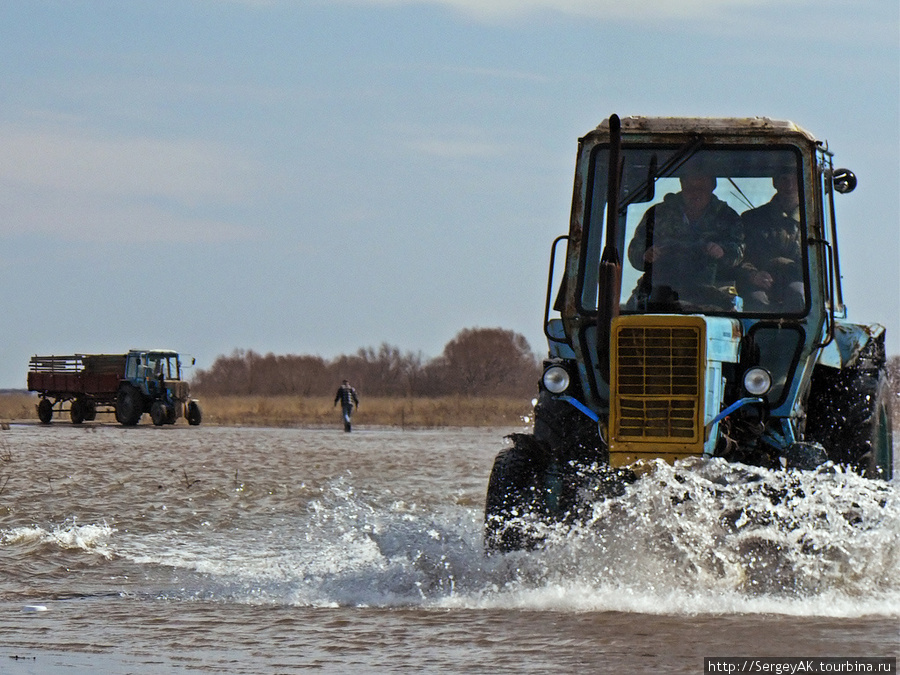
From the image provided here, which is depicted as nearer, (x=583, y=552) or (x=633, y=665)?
(x=633, y=665)

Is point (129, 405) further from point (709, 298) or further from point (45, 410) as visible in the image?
point (709, 298)

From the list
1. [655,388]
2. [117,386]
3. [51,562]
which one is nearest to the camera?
[655,388]

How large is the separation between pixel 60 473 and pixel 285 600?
32.6 feet

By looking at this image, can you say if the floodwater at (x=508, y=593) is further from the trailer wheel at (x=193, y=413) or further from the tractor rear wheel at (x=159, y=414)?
the trailer wheel at (x=193, y=413)

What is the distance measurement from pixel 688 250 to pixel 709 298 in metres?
0.31

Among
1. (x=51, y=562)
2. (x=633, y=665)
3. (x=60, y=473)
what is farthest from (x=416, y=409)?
(x=633, y=665)

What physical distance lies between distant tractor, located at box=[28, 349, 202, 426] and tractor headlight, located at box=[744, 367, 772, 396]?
3341 centimetres

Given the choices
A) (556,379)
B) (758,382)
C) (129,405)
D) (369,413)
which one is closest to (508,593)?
(556,379)

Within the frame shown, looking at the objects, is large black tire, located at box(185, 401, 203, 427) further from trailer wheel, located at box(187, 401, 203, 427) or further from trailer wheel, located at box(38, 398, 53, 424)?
trailer wheel, located at box(38, 398, 53, 424)

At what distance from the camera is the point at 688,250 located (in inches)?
309

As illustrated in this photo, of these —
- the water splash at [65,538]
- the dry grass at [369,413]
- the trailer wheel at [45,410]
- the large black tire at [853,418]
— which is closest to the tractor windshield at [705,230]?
the large black tire at [853,418]

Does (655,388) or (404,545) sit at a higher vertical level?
(655,388)

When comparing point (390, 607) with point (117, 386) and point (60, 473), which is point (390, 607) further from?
point (117, 386)

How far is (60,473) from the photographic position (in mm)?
16984
